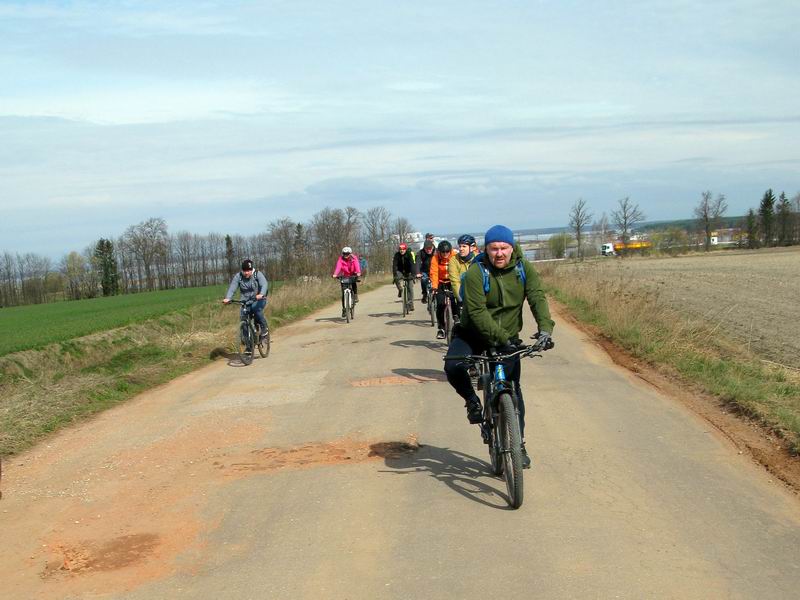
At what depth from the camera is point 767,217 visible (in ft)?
351

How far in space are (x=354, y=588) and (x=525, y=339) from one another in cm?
1118

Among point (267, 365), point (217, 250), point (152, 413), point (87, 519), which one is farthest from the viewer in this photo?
point (217, 250)

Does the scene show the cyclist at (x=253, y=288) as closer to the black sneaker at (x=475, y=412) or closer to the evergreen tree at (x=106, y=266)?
the black sneaker at (x=475, y=412)

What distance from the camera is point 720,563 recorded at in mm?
4637

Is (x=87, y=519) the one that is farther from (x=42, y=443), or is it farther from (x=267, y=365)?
(x=267, y=365)

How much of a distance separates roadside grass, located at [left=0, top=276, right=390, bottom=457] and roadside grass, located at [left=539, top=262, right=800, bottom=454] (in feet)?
25.2

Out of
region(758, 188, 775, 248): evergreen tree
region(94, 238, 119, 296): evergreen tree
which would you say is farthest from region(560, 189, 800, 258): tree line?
region(94, 238, 119, 296): evergreen tree

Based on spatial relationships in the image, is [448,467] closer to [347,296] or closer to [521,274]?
[521,274]

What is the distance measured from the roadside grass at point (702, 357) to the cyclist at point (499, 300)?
289 centimetres

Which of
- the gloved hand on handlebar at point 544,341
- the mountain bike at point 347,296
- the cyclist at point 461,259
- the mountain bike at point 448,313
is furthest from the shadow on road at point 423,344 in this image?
the gloved hand on handlebar at point 544,341

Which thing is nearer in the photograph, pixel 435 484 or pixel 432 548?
pixel 432 548

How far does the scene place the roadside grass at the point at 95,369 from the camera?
9.67 metres

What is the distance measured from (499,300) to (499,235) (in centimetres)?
50

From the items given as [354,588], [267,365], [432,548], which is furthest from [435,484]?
[267,365]
